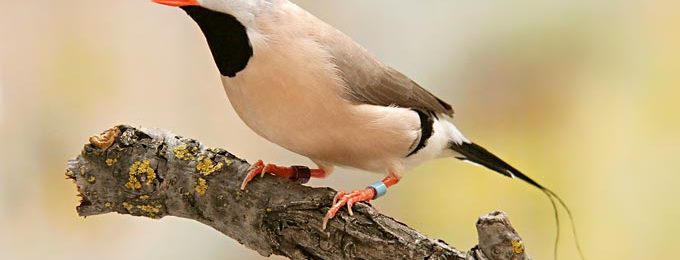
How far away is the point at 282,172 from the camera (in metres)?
1.14

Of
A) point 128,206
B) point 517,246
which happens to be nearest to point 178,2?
point 128,206

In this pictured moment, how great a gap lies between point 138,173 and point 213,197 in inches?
4.3

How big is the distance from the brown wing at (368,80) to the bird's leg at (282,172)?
0.51ft

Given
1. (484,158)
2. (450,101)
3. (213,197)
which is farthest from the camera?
(450,101)

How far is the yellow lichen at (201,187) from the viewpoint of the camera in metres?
1.08

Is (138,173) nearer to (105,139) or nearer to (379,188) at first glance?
(105,139)

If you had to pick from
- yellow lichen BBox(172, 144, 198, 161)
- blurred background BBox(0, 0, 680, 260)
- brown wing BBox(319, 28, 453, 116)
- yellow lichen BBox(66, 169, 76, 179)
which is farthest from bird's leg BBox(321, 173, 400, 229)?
blurred background BBox(0, 0, 680, 260)

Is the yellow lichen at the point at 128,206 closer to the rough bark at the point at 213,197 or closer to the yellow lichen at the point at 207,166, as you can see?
the rough bark at the point at 213,197

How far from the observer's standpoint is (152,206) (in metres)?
1.11

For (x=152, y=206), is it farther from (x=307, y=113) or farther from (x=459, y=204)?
(x=459, y=204)

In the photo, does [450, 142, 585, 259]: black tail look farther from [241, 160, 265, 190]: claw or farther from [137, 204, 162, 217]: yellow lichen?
[137, 204, 162, 217]: yellow lichen

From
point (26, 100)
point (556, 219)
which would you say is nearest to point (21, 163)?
point (26, 100)

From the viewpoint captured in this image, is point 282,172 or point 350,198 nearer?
point 350,198

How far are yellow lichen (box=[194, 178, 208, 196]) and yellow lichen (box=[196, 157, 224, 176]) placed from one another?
13 millimetres
